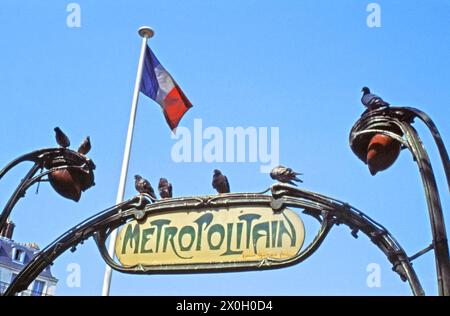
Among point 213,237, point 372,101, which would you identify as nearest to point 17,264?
point 213,237

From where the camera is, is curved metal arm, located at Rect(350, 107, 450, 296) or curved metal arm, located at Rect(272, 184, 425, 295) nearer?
curved metal arm, located at Rect(350, 107, 450, 296)

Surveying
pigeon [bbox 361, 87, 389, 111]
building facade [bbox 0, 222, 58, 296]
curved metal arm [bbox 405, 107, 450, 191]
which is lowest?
curved metal arm [bbox 405, 107, 450, 191]

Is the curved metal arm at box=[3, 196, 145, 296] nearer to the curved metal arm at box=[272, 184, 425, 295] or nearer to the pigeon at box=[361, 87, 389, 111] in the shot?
the curved metal arm at box=[272, 184, 425, 295]

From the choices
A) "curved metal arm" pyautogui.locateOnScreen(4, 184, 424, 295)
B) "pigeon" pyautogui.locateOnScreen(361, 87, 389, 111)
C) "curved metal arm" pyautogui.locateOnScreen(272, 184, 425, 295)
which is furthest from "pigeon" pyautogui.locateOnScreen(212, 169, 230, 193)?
"pigeon" pyautogui.locateOnScreen(361, 87, 389, 111)

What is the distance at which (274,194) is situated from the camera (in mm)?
7355

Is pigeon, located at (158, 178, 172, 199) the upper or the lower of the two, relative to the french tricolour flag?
lower

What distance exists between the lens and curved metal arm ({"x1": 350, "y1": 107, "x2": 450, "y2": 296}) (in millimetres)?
6074

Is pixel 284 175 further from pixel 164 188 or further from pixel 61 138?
pixel 61 138

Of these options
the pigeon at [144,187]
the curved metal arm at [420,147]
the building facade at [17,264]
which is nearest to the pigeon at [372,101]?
the curved metal arm at [420,147]

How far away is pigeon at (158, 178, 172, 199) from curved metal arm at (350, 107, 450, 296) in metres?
2.40

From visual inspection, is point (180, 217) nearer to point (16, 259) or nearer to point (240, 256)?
point (240, 256)

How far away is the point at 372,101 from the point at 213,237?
2.49 metres
